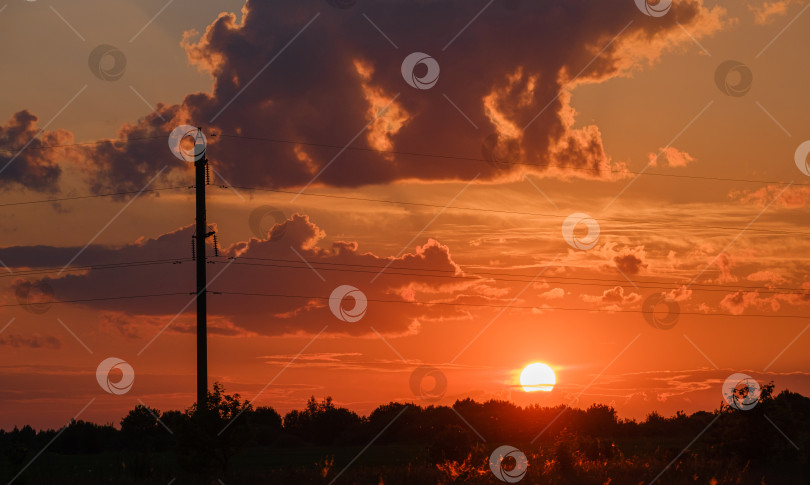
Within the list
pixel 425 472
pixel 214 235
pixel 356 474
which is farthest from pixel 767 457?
pixel 214 235

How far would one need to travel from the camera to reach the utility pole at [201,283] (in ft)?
119

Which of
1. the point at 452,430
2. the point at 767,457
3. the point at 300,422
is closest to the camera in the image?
the point at 767,457

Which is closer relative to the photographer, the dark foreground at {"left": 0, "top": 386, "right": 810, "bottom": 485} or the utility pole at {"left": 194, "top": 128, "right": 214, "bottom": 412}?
the dark foreground at {"left": 0, "top": 386, "right": 810, "bottom": 485}

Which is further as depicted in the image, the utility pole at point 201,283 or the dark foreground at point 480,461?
the utility pole at point 201,283

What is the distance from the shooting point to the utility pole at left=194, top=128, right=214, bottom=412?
36188 mm

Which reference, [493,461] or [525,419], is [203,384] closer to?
[493,461]

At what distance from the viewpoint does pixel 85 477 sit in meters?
36.2

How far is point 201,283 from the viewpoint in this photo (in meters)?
37.7

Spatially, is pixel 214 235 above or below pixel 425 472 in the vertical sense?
above

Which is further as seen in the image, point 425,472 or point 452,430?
point 452,430

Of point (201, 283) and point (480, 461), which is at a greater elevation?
point (201, 283)

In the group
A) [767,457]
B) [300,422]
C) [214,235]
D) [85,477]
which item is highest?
[300,422]

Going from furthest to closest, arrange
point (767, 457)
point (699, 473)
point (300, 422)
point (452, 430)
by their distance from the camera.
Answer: point (300, 422) < point (452, 430) < point (767, 457) < point (699, 473)

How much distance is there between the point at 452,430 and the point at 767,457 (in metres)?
13.7
